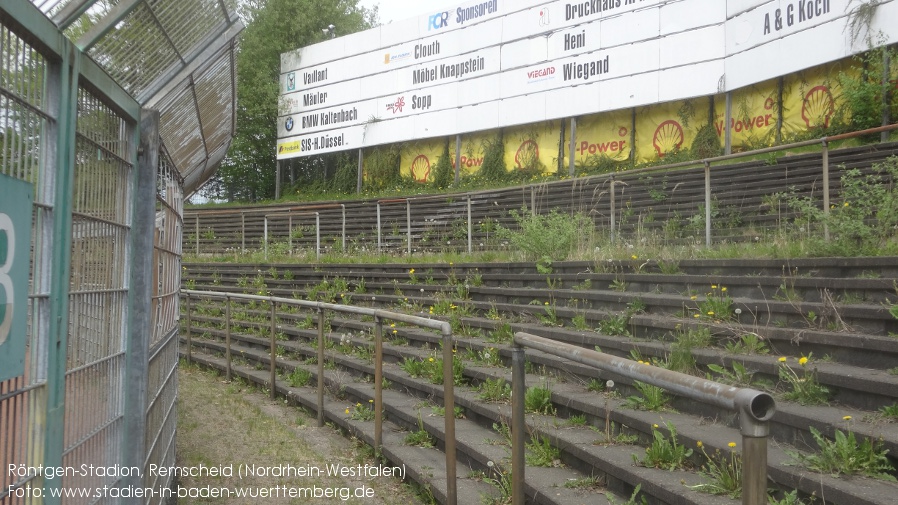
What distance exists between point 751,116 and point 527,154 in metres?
7.68

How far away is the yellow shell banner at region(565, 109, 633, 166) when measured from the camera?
23.9 meters

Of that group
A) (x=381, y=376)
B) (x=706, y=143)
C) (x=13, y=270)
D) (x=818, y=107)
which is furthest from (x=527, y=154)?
(x=13, y=270)

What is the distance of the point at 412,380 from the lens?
746 centimetres

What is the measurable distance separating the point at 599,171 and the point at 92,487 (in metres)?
22.2

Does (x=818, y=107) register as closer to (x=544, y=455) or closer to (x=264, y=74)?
(x=544, y=455)

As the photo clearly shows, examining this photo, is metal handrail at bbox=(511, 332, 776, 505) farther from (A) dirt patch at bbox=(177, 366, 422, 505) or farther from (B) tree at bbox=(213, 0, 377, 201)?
(B) tree at bbox=(213, 0, 377, 201)

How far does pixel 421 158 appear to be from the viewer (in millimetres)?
30141

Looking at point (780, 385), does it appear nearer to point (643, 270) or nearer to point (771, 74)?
point (643, 270)

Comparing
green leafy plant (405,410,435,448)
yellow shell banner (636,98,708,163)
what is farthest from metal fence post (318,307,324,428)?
yellow shell banner (636,98,708,163)

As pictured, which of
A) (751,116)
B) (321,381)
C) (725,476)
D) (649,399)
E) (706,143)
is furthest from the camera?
(706,143)

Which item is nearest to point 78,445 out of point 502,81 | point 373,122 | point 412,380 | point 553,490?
point 553,490

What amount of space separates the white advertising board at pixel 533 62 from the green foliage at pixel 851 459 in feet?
51.0

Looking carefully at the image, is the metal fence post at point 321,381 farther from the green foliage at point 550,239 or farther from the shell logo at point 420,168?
the shell logo at point 420,168

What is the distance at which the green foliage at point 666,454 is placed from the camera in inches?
168
